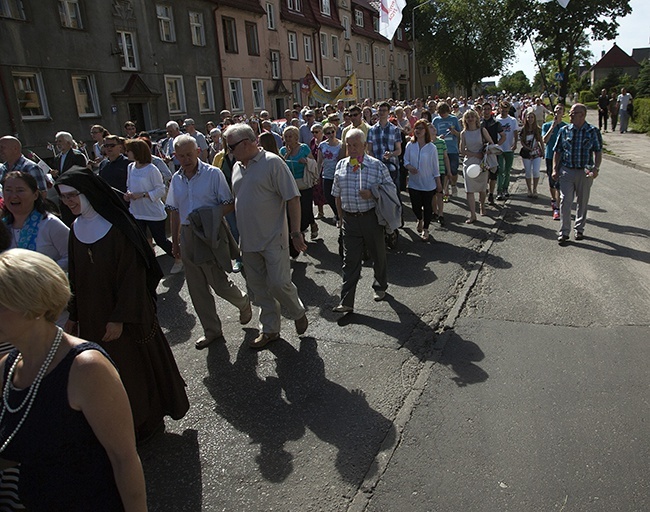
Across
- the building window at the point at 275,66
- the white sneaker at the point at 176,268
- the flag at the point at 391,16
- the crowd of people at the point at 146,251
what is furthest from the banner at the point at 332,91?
the white sneaker at the point at 176,268

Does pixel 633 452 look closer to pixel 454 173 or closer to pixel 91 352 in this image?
pixel 91 352

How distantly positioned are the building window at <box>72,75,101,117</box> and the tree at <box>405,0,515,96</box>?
48425 mm

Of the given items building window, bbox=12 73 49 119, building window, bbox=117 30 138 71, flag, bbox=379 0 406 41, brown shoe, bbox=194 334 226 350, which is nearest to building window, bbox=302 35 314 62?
building window, bbox=117 30 138 71

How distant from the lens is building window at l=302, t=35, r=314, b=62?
37.0 m

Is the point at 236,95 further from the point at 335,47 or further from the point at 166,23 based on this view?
the point at 335,47

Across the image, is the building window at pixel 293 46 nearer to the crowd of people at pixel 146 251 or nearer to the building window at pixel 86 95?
the building window at pixel 86 95

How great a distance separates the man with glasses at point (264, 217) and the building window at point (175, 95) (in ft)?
70.3

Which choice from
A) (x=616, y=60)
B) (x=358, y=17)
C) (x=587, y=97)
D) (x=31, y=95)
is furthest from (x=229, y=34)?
(x=616, y=60)

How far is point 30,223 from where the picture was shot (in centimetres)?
388

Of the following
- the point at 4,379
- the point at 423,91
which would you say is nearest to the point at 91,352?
the point at 4,379

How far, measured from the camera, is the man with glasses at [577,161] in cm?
754

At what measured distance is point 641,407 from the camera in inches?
145

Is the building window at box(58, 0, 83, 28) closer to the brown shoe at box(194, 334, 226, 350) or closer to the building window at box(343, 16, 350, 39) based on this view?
the brown shoe at box(194, 334, 226, 350)

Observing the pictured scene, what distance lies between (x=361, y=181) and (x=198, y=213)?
1.83m
